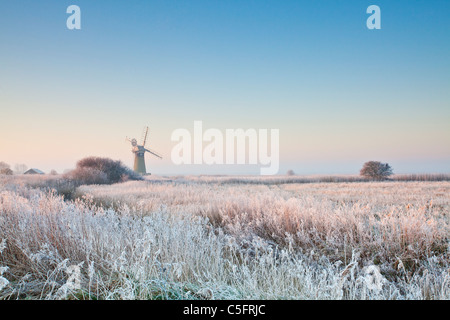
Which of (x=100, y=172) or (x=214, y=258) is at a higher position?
(x=100, y=172)

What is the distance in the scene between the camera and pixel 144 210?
6.98 metres

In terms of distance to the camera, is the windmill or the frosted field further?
the windmill

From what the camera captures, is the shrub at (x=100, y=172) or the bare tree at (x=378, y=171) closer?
the shrub at (x=100, y=172)

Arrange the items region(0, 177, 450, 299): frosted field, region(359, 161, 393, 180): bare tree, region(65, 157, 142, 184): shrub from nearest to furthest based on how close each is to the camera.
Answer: region(0, 177, 450, 299): frosted field → region(65, 157, 142, 184): shrub → region(359, 161, 393, 180): bare tree

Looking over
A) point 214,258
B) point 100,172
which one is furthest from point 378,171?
point 100,172

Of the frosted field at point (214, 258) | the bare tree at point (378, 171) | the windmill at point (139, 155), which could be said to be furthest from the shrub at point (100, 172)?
the bare tree at point (378, 171)

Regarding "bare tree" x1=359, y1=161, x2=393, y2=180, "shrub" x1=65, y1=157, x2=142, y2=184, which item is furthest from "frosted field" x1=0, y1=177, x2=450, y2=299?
"bare tree" x1=359, y1=161, x2=393, y2=180

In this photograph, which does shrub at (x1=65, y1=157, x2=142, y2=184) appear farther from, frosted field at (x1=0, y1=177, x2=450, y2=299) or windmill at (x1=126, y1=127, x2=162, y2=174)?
frosted field at (x1=0, y1=177, x2=450, y2=299)

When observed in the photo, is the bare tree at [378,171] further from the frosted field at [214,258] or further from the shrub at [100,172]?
the shrub at [100,172]

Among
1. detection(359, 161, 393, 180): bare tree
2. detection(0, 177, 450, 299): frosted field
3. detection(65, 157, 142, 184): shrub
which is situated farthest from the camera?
detection(359, 161, 393, 180): bare tree

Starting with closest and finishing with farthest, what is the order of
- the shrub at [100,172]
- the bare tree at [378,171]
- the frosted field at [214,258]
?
the frosted field at [214,258], the shrub at [100,172], the bare tree at [378,171]

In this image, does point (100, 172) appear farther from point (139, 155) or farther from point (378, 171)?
point (378, 171)
